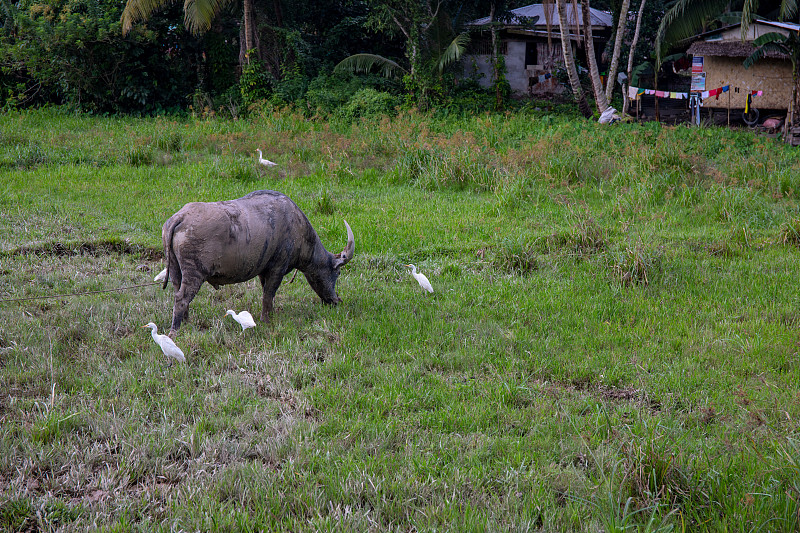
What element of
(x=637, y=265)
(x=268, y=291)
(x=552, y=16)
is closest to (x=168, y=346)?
(x=268, y=291)

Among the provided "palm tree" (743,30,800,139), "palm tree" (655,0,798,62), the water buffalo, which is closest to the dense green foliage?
"palm tree" (655,0,798,62)

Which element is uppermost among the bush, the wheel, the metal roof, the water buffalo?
the metal roof

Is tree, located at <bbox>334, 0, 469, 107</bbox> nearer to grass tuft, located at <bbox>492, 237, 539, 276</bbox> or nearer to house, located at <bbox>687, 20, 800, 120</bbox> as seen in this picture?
house, located at <bbox>687, 20, 800, 120</bbox>

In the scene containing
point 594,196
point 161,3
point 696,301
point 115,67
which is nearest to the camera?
point 696,301

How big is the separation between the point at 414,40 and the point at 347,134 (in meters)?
6.22

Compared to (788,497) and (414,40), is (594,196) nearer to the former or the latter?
(788,497)

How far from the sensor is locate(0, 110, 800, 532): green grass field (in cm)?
338

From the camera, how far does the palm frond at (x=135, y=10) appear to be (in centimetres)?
1770

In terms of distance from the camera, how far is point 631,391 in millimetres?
4637

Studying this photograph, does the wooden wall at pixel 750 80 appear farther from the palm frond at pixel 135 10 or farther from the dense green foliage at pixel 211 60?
the palm frond at pixel 135 10

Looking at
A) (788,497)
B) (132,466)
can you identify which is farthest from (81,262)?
(788,497)

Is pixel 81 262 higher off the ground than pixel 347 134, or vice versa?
pixel 347 134

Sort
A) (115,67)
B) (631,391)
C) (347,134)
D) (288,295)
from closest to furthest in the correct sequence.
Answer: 1. (631,391)
2. (288,295)
3. (347,134)
4. (115,67)

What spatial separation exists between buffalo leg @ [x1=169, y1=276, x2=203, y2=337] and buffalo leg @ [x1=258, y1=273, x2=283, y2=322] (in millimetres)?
712
